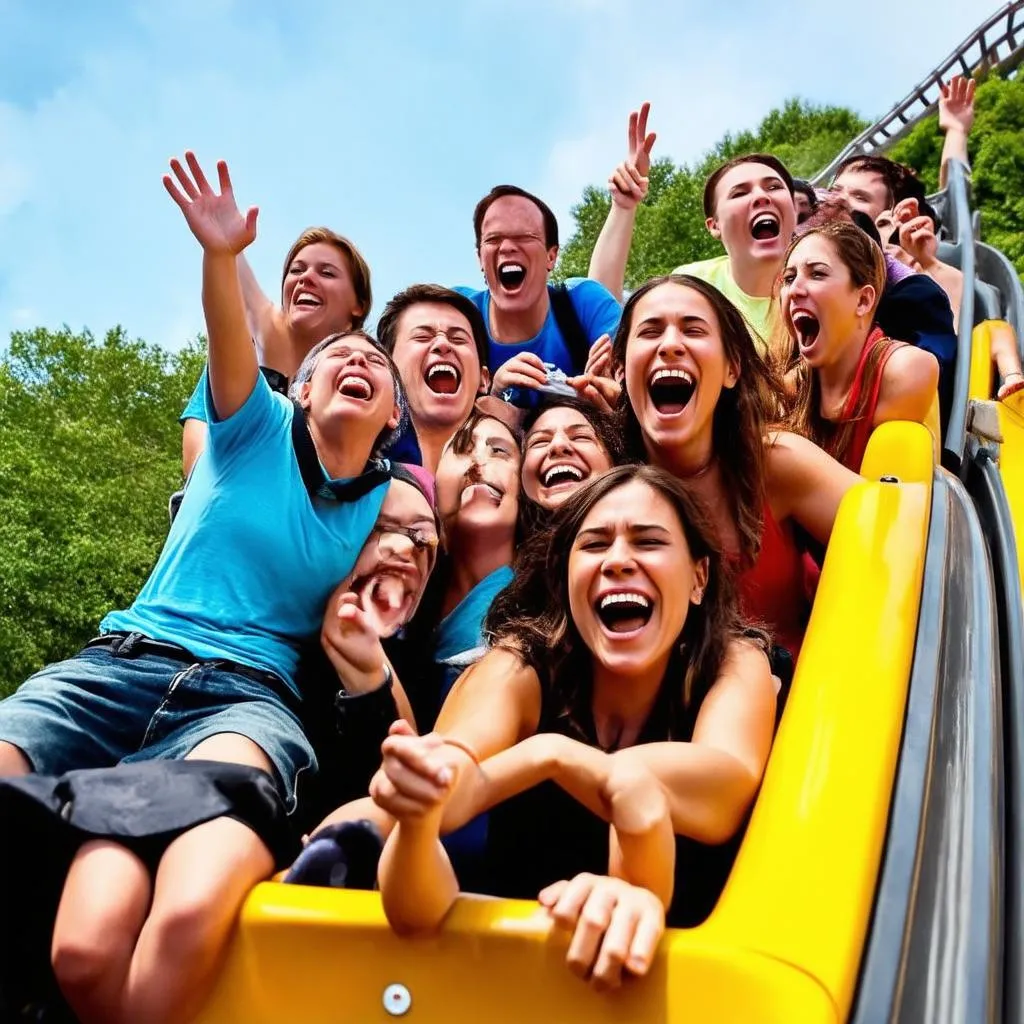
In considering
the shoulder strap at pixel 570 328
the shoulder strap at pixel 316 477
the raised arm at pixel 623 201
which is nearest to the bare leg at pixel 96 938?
the shoulder strap at pixel 316 477

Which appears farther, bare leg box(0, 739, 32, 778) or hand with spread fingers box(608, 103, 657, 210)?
hand with spread fingers box(608, 103, 657, 210)

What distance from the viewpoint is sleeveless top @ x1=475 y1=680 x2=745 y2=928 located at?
5.20ft

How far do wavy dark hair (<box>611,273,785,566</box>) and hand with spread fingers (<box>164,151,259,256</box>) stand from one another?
0.90 metres

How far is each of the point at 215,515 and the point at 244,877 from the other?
3.10 feet

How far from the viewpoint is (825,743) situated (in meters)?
1.40

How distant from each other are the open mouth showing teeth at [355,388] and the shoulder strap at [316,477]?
0.42 feet

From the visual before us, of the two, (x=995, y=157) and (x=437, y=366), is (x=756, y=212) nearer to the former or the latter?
(x=437, y=366)

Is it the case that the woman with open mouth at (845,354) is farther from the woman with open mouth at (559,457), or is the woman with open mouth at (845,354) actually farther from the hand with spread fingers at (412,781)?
the hand with spread fingers at (412,781)

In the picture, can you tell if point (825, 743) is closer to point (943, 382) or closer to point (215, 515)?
point (215, 515)

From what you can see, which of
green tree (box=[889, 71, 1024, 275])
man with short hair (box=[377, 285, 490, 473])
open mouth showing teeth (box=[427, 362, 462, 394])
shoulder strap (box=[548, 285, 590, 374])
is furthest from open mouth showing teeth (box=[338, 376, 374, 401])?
green tree (box=[889, 71, 1024, 275])

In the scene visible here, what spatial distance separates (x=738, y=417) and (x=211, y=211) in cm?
122

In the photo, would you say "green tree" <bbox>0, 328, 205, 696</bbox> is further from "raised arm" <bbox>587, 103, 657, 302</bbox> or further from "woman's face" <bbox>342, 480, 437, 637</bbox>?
"woman's face" <bbox>342, 480, 437, 637</bbox>

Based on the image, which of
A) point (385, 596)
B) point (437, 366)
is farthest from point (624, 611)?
point (437, 366)

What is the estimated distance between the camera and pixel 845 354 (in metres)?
3.03
